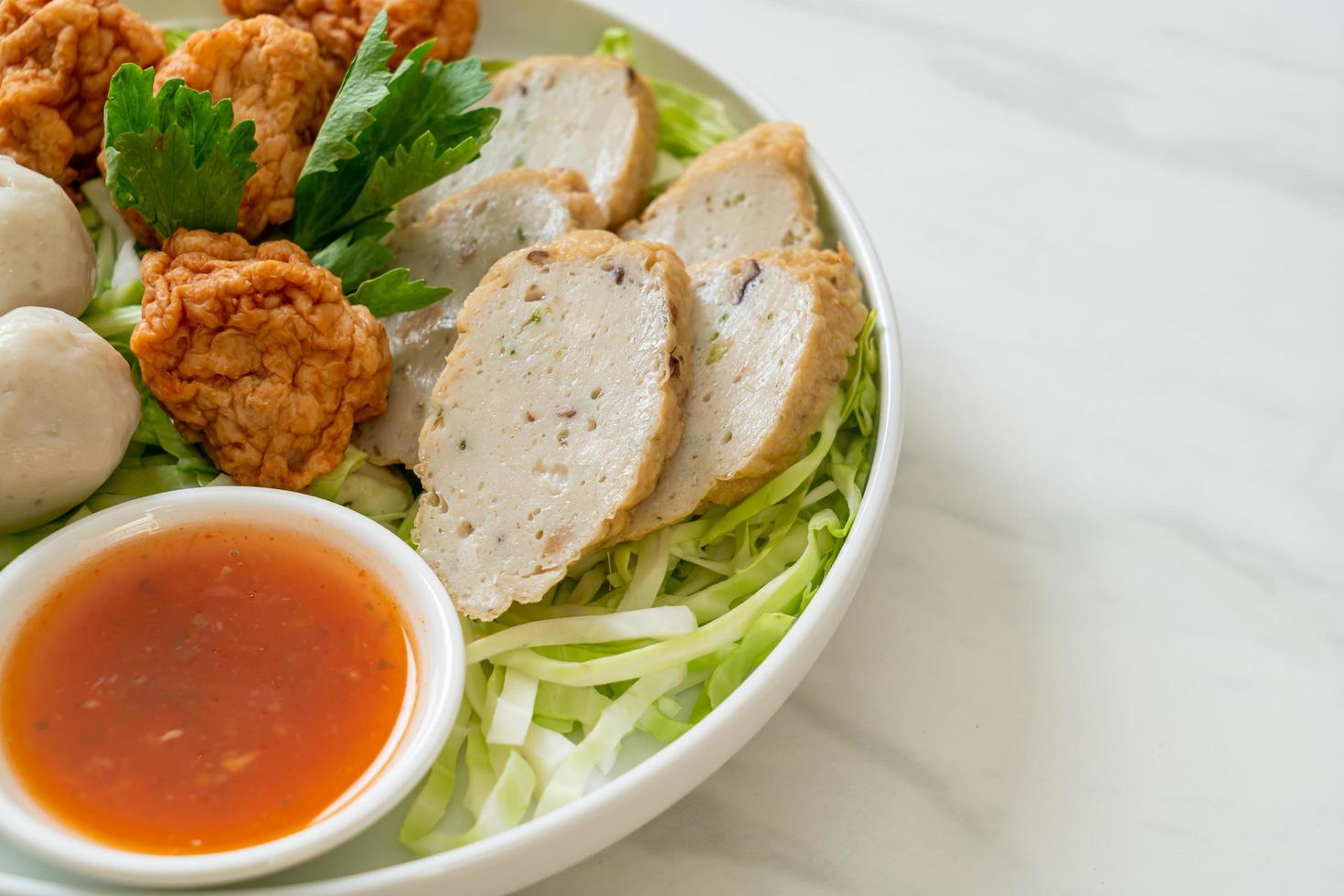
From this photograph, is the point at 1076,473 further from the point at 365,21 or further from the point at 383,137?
the point at 365,21

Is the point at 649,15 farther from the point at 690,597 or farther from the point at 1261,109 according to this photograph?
the point at 690,597

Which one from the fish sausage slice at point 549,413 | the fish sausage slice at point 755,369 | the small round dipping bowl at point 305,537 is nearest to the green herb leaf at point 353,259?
the fish sausage slice at point 549,413

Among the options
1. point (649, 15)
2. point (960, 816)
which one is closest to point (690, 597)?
point (960, 816)

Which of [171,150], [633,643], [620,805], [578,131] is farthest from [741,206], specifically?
[620,805]

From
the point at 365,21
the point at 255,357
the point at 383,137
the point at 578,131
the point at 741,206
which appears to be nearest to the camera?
the point at 255,357

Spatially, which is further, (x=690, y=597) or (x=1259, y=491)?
(x=1259, y=491)

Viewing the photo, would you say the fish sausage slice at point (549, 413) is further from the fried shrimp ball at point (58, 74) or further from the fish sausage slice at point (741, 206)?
the fried shrimp ball at point (58, 74)
